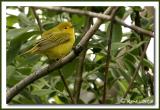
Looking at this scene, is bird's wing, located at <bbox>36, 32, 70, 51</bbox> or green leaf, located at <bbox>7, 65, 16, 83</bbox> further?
bird's wing, located at <bbox>36, 32, 70, 51</bbox>

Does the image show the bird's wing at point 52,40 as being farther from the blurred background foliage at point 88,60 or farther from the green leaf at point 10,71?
the green leaf at point 10,71

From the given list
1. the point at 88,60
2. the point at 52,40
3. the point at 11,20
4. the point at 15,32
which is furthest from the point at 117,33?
the point at 11,20

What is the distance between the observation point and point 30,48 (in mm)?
2045

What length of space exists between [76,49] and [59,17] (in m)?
0.80

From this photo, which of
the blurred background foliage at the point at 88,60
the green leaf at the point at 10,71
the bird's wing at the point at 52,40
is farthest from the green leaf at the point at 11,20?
the green leaf at the point at 10,71

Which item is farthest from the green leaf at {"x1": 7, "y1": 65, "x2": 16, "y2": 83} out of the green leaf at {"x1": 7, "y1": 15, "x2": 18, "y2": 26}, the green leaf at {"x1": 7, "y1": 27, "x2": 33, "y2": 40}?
the green leaf at {"x1": 7, "y1": 15, "x2": 18, "y2": 26}

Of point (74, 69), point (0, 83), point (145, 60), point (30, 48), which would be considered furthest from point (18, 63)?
point (145, 60)

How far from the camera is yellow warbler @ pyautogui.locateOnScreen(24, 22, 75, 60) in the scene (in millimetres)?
1965

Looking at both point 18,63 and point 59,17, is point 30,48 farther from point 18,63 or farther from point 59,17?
point 59,17

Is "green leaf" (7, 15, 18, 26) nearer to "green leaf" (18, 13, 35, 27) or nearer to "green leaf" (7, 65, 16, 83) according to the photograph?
"green leaf" (18, 13, 35, 27)

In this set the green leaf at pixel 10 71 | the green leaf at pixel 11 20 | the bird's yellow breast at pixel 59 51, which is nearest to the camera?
the green leaf at pixel 10 71

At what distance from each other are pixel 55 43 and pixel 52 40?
26 mm

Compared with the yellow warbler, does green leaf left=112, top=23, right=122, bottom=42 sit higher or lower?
higher

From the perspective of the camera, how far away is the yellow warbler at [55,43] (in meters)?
1.96
